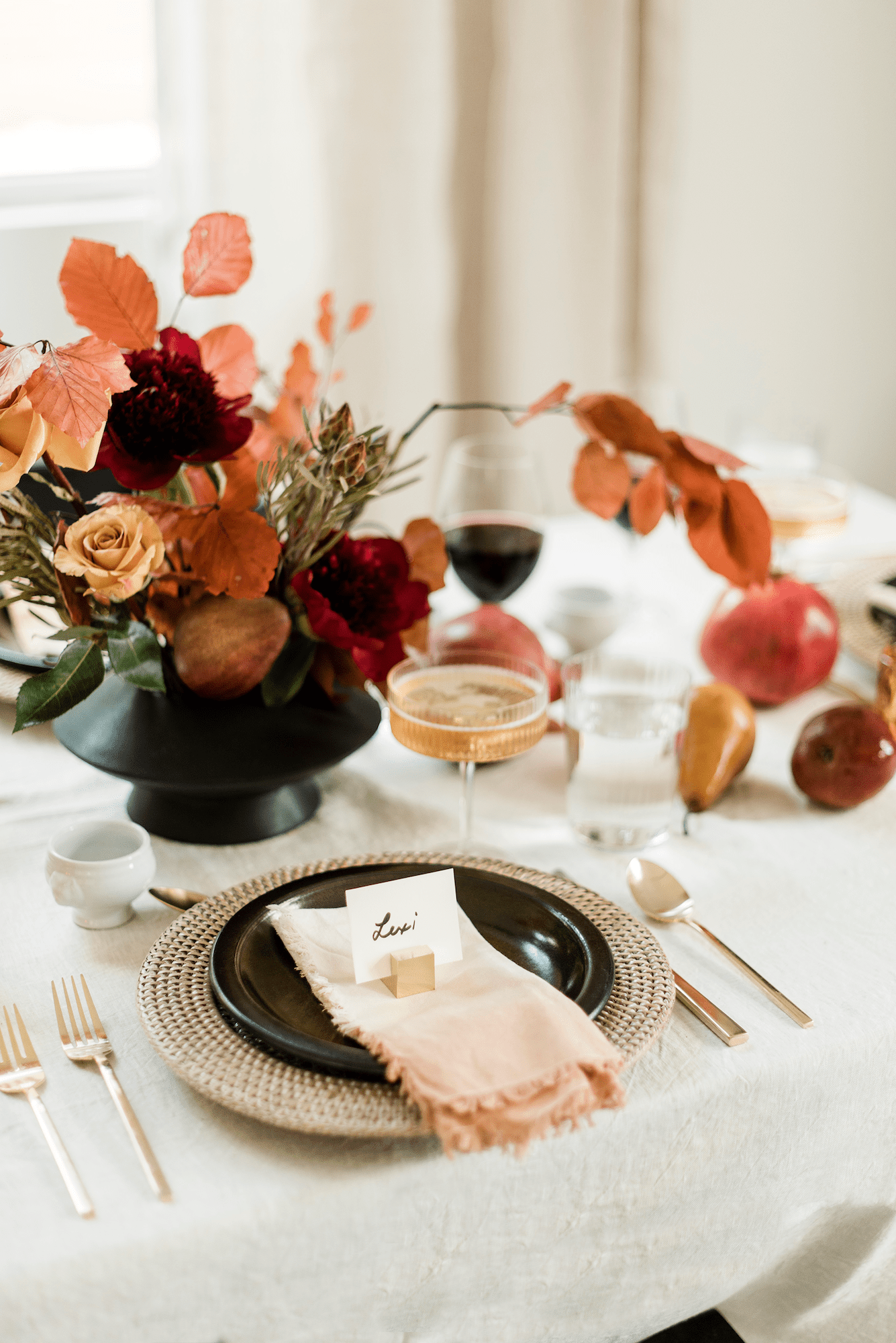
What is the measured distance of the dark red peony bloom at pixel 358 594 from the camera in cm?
78

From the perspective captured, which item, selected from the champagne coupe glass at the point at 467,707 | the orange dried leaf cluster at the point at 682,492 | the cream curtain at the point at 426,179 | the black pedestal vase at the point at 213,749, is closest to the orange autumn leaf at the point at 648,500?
the orange dried leaf cluster at the point at 682,492

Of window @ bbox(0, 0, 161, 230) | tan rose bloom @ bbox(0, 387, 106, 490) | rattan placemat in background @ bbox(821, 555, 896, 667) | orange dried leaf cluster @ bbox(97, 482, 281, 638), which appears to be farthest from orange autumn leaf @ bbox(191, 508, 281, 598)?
window @ bbox(0, 0, 161, 230)

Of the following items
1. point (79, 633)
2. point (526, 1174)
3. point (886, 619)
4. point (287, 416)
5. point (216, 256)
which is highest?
point (216, 256)

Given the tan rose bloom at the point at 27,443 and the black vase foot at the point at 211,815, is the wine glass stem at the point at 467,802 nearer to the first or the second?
the black vase foot at the point at 211,815

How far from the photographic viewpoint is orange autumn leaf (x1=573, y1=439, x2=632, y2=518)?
0.82 meters

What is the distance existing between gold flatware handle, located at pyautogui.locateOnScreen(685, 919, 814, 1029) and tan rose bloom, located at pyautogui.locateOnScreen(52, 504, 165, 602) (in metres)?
0.40

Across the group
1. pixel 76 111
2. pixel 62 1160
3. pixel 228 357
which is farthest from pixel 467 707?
pixel 76 111

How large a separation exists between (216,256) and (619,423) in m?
0.29

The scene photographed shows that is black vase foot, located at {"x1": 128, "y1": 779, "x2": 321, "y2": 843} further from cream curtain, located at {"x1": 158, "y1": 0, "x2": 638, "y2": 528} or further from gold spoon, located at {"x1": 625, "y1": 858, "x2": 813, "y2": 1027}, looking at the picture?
cream curtain, located at {"x1": 158, "y1": 0, "x2": 638, "y2": 528}

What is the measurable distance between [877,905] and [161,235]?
190cm

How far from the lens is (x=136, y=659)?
2.49 feet

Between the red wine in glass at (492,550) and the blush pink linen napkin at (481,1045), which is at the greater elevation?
the red wine in glass at (492,550)

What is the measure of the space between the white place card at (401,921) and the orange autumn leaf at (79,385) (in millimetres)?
276

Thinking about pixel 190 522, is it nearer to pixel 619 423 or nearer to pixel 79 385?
pixel 79 385
